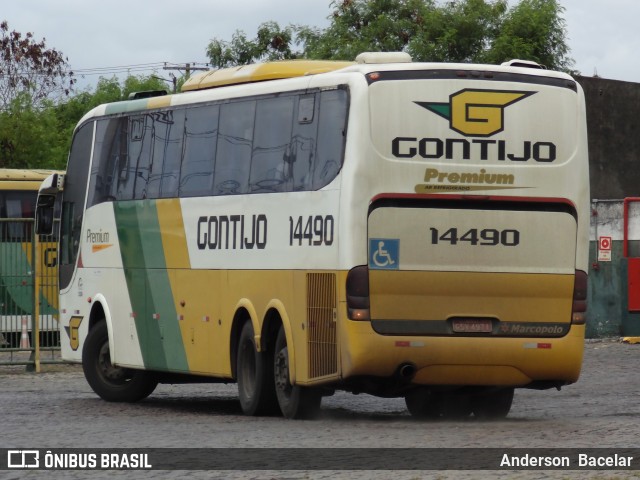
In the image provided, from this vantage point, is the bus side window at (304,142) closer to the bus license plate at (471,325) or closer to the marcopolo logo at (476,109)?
the marcopolo logo at (476,109)

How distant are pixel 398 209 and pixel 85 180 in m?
7.51

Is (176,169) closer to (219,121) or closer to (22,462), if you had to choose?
(219,121)

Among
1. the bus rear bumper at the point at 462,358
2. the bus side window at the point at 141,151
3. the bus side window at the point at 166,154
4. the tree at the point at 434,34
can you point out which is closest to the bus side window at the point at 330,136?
the bus rear bumper at the point at 462,358

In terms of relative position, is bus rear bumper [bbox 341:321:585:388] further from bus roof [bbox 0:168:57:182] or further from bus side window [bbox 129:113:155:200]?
bus roof [bbox 0:168:57:182]

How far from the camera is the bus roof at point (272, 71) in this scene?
18.1 m

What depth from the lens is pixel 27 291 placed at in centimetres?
2791

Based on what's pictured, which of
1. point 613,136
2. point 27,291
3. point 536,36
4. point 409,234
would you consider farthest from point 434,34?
point 409,234

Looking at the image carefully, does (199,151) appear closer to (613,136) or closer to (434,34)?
(613,136)

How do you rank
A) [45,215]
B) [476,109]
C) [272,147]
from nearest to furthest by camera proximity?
[476,109], [272,147], [45,215]

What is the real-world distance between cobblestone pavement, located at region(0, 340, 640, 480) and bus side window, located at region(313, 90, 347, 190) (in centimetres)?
238

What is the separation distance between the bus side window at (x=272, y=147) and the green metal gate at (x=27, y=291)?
10384mm

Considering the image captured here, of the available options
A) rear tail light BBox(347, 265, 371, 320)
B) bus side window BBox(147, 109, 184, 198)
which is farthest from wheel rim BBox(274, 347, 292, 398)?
bus side window BBox(147, 109, 184, 198)

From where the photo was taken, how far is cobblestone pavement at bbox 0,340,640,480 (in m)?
13.1

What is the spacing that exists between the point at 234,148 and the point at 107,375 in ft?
14.9
